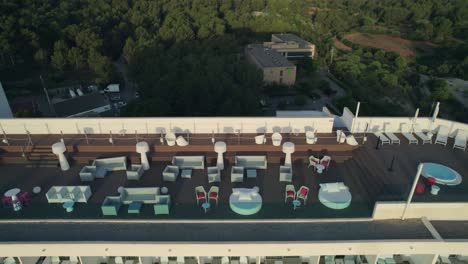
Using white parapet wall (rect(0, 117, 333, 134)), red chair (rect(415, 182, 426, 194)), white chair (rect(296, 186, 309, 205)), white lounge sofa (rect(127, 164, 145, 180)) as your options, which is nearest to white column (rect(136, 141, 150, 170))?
white lounge sofa (rect(127, 164, 145, 180))

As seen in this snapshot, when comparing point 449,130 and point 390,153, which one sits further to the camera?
point 449,130

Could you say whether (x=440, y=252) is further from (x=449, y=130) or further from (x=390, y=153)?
(x=449, y=130)

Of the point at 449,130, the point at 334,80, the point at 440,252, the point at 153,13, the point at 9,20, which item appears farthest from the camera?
the point at 153,13

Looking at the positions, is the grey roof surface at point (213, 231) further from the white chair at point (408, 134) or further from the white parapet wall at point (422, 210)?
the white chair at point (408, 134)

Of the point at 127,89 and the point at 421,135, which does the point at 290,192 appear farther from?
the point at 127,89

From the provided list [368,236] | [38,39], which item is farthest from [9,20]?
[368,236]

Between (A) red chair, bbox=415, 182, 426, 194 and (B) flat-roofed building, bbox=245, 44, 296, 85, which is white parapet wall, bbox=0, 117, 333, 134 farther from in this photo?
(B) flat-roofed building, bbox=245, 44, 296, 85

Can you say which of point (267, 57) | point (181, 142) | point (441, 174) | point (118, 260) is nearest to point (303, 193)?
point (181, 142)
